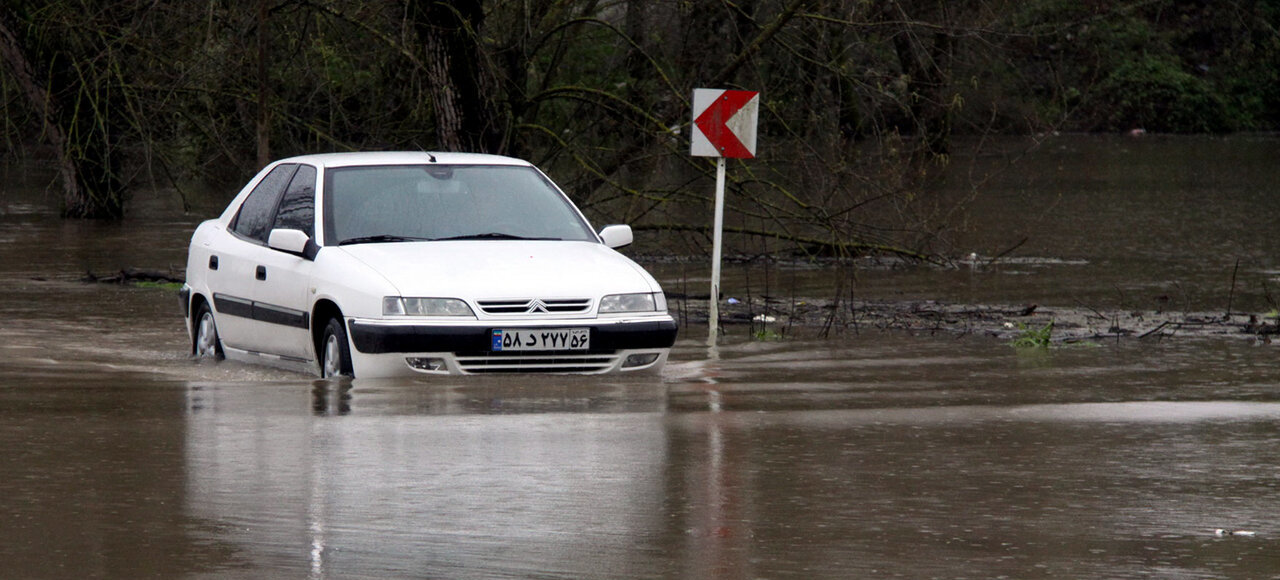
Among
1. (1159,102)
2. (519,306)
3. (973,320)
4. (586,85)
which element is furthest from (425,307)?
(1159,102)

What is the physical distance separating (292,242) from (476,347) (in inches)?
52.4

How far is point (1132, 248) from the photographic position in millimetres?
22516

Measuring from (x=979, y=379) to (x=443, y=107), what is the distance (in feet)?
29.5

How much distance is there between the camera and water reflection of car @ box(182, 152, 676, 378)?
9.51 m

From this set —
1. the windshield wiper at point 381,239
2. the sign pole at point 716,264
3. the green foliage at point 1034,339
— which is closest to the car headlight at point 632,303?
the windshield wiper at point 381,239

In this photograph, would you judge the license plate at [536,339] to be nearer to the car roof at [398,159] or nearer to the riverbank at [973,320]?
the car roof at [398,159]

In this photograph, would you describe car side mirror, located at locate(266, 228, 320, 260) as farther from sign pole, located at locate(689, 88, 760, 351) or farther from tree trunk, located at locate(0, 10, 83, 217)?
tree trunk, located at locate(0, 10, 83, 217)

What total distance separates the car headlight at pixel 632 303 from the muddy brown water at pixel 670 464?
1.26 feet

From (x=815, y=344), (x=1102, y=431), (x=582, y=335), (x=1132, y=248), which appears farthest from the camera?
(x=1132, y=248)

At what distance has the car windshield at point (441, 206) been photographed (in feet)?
34.5

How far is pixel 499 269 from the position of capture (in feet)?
32.0

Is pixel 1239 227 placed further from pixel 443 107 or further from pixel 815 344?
pixel 815 344

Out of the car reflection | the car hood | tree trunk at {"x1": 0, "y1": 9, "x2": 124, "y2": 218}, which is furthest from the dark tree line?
the car reflection

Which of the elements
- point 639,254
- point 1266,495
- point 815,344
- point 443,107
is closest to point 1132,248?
point 639,254
